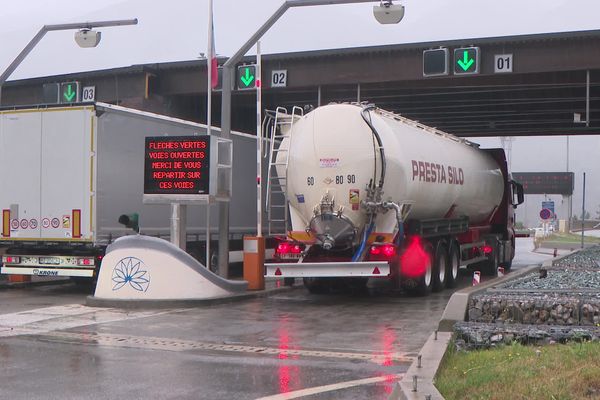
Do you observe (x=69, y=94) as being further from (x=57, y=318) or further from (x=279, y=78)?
(x=57, y=318)

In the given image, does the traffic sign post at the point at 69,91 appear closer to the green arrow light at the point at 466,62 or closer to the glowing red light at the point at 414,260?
the green arrow light at the point at 466,62

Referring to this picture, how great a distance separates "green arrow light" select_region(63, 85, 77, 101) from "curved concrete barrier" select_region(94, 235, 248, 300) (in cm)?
1383

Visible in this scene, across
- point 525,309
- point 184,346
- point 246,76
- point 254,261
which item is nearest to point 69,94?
point 246,76

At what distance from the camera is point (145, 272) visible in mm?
14875

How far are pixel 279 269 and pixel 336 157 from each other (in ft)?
8.12

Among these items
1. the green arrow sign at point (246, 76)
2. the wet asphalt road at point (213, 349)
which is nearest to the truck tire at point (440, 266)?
the wet asphalt road at point (213, 349)

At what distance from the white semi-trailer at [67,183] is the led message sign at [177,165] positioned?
1.26 m

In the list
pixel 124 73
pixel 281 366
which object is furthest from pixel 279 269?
pixel 124 73

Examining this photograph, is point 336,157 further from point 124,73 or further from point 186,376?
point 124,73

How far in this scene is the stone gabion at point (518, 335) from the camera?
28.2ft

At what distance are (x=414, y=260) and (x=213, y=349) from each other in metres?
7.49

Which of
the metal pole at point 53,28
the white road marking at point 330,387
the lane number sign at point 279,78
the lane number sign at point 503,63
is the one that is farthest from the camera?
the lane number sign at point 279,78

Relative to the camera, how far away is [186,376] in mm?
8508

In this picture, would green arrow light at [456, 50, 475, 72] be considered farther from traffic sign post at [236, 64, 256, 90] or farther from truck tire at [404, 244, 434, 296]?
truck tire at [404, 244, 434, 296]
